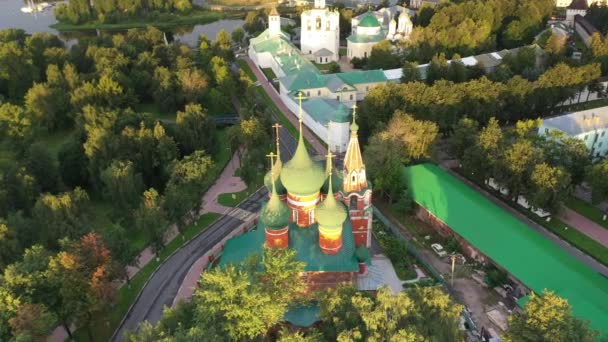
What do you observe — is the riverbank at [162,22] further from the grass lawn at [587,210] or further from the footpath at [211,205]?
the grass lawn at [587,210]

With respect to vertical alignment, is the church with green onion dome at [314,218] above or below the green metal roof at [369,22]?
below

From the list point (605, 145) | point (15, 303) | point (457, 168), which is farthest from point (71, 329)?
point (605, 145)

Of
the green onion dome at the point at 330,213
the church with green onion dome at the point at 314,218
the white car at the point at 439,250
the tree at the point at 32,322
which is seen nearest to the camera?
the tree at the point at 32,322

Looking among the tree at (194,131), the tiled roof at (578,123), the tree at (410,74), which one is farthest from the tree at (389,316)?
the tree at (410,74)

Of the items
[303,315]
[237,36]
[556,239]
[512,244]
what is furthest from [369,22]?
[303,315]

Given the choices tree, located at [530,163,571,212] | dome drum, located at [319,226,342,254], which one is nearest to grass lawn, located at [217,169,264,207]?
dome drum, located at [319,226,342,254]

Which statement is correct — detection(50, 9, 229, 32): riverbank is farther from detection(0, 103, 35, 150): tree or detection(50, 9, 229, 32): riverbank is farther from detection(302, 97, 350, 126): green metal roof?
detection(302, 97, 350, 126): green metal roof

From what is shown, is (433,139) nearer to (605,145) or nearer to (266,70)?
(605,145)

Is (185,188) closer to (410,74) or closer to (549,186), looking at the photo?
(549,186)
